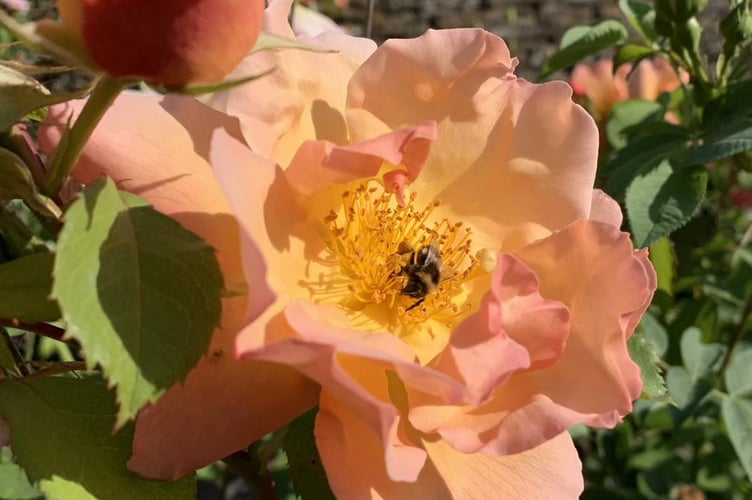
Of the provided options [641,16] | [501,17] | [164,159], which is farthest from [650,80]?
[501,17]

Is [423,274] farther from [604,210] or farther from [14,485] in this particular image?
[14,485]

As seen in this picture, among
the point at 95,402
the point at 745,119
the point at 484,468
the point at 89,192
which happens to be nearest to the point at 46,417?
the point at 95,402

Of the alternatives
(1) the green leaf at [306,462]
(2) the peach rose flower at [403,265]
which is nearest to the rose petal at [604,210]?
(2) the peach rose flower at [403,265]

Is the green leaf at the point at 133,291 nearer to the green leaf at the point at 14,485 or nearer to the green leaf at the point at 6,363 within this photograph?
the green leaf at the point at 6,363

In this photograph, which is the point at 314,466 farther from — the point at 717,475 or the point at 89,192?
the point at 717,475

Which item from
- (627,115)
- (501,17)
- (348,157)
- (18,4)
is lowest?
(501,17)

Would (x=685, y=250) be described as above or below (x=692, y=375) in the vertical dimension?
below

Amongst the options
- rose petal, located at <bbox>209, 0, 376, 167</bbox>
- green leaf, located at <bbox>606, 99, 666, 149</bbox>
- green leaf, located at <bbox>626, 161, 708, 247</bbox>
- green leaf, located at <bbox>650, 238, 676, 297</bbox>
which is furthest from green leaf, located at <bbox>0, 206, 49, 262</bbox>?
green leaf, located at <bbox>606, 99, 666, 149</bbox>

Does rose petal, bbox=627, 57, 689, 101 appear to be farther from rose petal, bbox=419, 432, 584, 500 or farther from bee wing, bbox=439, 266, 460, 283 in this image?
rose petal, bbox=419, 432, 584, 500
